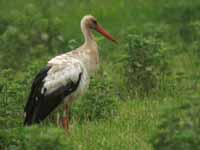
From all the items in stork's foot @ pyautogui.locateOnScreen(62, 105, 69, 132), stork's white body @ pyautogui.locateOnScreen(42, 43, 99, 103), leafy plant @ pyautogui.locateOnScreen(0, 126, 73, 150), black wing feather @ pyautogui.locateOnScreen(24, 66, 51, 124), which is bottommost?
leafy plant @ pyautogui.locateOnScreen(0, 126, 73, 150)

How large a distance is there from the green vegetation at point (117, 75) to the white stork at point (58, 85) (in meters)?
0.21

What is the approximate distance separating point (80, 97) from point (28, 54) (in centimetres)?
311

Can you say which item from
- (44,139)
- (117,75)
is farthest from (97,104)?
(44,139)

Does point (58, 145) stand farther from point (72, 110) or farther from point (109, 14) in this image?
point (109, 14)

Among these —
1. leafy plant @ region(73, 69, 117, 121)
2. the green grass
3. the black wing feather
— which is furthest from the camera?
leafy plant @ region(73, 69, 117, 121)

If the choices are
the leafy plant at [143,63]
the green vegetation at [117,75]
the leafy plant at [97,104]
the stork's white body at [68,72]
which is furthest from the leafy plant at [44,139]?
the leafy plant at [143,63]

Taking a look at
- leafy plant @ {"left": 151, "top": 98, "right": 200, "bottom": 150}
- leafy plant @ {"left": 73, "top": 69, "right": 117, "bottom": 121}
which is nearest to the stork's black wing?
leafy plant @ {"left": 73, "top": 69, "right": 117, "bottom": 121}

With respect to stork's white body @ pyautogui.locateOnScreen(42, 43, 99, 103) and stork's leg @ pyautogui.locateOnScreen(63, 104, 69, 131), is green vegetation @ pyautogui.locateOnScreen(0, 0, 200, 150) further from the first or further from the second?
stork's white body @ pyautogui.locateOnScreen(42, 43, 99, 103)

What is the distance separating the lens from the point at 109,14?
1647 centimetres

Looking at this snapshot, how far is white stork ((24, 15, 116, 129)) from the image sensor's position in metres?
10.6

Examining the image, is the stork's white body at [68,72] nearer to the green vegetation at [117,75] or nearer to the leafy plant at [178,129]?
the green vegetation at [117,75]

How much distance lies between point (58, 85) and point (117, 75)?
98.6 inches

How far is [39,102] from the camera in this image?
1062 centimetres

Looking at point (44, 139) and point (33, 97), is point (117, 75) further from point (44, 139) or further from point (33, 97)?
point (44, 139)
